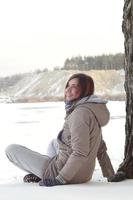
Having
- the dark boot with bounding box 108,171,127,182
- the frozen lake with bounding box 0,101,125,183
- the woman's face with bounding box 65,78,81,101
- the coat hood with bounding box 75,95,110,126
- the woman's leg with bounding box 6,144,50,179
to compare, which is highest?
the woman's face with bounding box 65,78,81,101

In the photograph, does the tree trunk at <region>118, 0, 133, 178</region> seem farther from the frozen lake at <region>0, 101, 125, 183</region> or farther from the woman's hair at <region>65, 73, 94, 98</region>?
the frozen lake at <region>0, 101, 125, 183</region>

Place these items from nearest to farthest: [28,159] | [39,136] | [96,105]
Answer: [96,105], [28,159], [39,136]

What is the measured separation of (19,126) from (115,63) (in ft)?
20.6

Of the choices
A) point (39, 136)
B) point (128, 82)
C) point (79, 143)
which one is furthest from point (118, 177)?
point (39, 136)

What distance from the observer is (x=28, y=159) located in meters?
1.99

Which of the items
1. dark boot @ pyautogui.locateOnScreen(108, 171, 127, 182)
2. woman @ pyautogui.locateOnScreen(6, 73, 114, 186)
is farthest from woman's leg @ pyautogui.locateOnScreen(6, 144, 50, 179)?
dark boot @ pyautogui.locateOnScreen(108, 171, 127, 182)

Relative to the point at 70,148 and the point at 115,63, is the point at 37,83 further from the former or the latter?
the point at 70,148

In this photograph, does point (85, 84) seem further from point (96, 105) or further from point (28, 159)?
point (28, 159)

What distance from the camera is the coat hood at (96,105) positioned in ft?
6.07

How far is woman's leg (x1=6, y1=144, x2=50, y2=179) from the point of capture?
1967 mm

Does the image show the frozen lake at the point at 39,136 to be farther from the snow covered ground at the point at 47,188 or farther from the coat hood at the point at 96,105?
the coat hood at the point at 96,105

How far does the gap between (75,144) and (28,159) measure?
0.29 meters

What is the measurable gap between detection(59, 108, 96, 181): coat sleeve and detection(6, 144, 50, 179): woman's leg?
169mm

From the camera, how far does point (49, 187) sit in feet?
5.78
